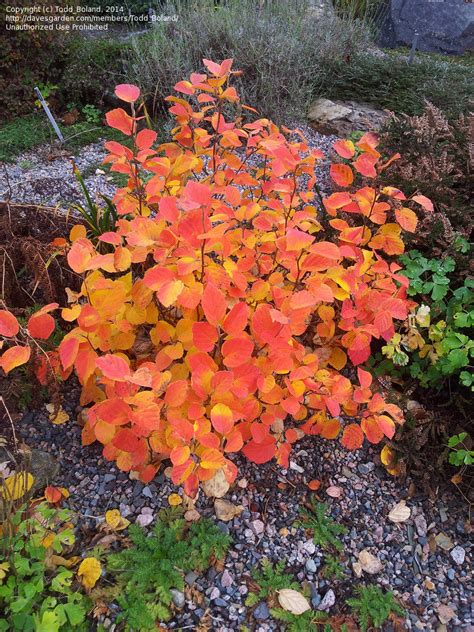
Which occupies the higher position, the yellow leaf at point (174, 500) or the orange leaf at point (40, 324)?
the orange leaf at point (40, 324)

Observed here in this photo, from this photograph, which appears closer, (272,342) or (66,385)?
(272,342)

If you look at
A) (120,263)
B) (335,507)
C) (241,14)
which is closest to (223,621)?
(335,507)

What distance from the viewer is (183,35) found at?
439cm

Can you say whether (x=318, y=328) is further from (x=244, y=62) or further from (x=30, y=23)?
(x=30, y=23)

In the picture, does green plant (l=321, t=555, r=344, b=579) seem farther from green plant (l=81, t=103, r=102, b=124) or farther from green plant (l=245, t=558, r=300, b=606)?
green plant (l=81, t=103, r=102, b=124)

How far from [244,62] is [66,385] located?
316cm

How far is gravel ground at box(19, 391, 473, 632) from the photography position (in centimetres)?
159

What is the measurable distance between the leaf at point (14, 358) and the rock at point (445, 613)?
1.49m

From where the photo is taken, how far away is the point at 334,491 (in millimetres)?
1866

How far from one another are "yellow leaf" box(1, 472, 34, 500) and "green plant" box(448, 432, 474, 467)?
1399 mm

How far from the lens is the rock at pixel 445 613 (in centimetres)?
161

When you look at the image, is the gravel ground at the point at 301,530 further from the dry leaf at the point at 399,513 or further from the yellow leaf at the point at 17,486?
the yellow leaf at the point at 17,486

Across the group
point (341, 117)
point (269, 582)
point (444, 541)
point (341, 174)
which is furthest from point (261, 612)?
point (341, 117)

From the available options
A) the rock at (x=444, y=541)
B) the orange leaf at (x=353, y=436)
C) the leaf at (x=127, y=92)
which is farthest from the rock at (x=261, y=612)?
the leaf at (x=127, y=92)
